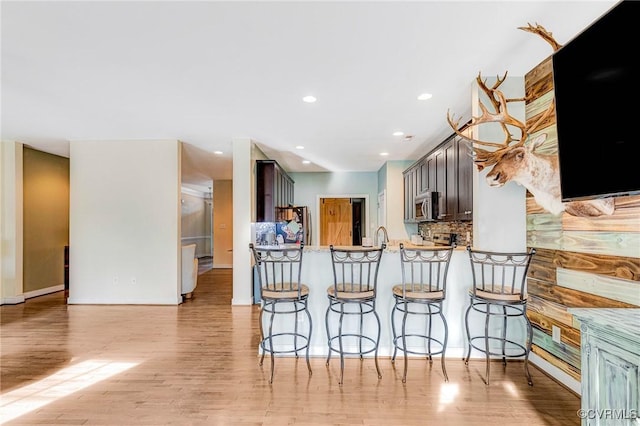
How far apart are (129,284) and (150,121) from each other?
100 inches

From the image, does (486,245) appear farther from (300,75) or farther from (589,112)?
(300,75)

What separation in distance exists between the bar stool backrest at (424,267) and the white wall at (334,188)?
5.13 m

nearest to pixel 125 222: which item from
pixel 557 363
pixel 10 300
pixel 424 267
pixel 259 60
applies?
pixel 10 300

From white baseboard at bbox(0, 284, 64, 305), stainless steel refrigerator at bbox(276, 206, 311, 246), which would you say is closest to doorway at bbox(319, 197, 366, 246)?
stainless steel refrigerator at bbox(276, 206, 311, 246)

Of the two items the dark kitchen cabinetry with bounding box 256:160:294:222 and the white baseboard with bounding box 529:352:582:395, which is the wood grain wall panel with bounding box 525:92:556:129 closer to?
the white baseboard with bounding box 529:352:582:395

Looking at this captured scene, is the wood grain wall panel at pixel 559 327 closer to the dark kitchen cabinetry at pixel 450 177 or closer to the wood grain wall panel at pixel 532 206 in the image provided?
the wood grain wall panel at pixel 532 206

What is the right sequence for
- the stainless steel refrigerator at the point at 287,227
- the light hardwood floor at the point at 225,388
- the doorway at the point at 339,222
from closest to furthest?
the light hardwood floor at the point at 225,388
the stainless steel refrigerator at the point at 287,227
the doorway at the point at 339,222

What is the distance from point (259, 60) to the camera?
8.66ft

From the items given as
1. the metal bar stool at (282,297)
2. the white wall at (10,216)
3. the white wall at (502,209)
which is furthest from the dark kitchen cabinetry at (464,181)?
the white wall at (10,216)

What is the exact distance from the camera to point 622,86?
1.58 m

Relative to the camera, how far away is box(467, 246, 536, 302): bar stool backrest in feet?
8.31

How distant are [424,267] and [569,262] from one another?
1.09 meters

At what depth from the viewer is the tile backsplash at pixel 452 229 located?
450cm

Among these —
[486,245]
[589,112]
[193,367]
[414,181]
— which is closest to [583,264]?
[486,245]
